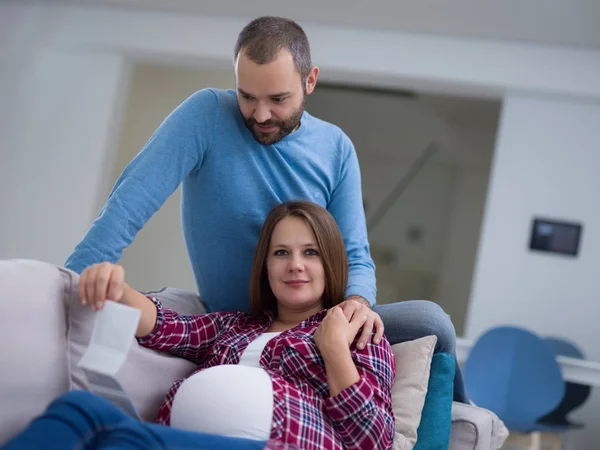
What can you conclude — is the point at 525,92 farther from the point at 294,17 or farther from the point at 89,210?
the point at 89,210

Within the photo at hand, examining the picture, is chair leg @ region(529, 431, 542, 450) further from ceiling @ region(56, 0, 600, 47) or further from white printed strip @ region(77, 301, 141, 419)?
white printed strip @ region(77, 301, 141, 419)

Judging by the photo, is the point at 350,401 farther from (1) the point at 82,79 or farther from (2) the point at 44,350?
(1) the point at 82,79

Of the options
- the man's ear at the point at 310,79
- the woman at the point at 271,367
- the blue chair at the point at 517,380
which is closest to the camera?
the woman at the point at 271,367

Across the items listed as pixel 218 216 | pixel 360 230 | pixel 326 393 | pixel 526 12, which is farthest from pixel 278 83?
pixel 526 12

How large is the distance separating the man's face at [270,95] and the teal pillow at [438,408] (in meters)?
0.65

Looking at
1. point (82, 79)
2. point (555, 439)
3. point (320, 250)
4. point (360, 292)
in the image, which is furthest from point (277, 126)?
point (82, 79)

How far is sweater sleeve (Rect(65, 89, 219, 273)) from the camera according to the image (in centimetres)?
164

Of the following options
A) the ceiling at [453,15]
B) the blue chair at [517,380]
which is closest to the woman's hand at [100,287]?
the blue chair at [517,380]

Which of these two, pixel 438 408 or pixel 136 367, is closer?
pixel 136 367

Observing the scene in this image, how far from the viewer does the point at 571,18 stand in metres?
4.70

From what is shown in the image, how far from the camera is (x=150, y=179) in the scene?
1739mm

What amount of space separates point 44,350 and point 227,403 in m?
0.34

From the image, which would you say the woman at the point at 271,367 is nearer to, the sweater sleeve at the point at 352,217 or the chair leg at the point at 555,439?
the sweater sleeve at the point at 352,217

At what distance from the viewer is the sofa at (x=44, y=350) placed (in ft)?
4.33
